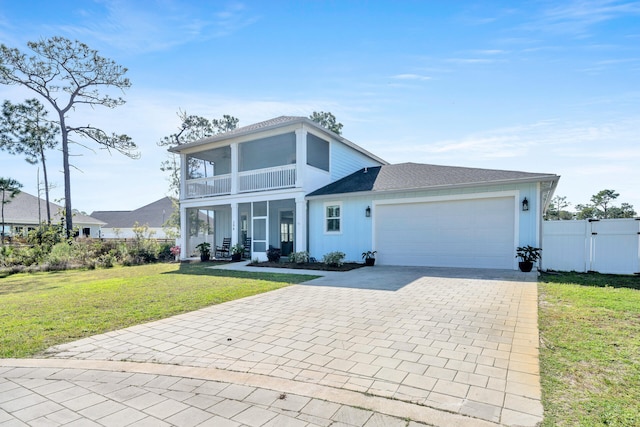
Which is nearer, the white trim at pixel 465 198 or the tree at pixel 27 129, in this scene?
the white trim at pixel 465 198

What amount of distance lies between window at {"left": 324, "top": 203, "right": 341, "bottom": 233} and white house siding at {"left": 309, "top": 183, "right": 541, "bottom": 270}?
17 cm

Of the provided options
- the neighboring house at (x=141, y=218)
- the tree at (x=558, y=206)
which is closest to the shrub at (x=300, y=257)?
the neighboring house at (x=141, y=218)

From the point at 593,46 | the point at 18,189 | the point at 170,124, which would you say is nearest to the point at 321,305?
the point at 593,46

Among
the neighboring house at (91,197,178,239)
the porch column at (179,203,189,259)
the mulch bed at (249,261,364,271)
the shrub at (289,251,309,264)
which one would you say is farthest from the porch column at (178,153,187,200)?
the neighboring house at (91,197,178,239)

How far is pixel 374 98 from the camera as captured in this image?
12055 millimetres

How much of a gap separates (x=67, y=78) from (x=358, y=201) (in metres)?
20.2

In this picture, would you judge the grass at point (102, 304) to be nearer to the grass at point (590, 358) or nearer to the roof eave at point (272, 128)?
the grass at point (590, 358)

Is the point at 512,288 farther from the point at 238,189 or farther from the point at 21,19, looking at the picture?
the point at 21,19

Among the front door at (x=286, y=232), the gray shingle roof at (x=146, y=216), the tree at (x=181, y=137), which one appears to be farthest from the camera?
the gray shingle roof at (x=146, y=216)

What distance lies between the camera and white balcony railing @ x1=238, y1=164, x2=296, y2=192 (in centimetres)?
1412

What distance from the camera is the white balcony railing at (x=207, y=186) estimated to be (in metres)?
16.1

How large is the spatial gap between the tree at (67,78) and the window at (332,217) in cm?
1490

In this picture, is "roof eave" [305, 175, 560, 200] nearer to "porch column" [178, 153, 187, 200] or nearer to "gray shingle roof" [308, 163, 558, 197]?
"gray shingle roof" [308, 163, 558, 197]

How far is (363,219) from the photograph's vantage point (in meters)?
12.6
